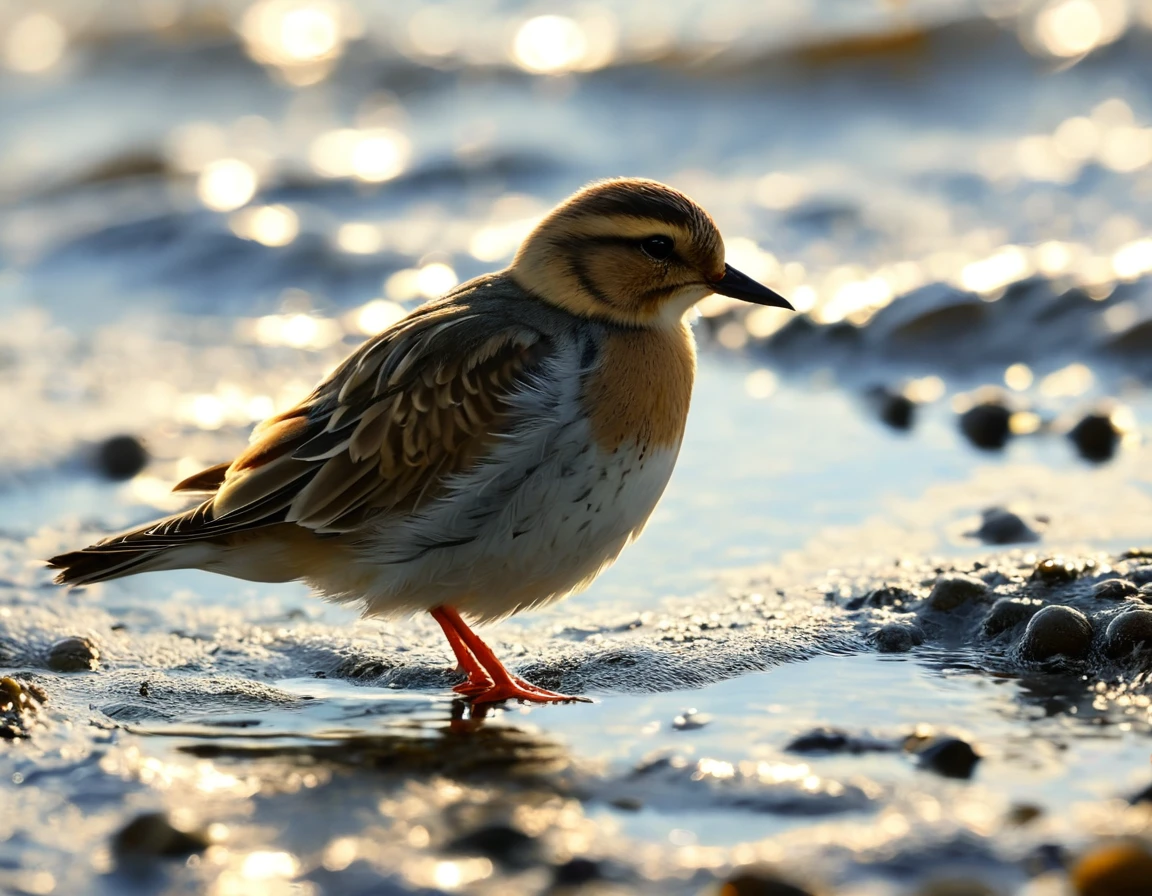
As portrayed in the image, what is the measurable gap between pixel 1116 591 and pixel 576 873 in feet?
9.48

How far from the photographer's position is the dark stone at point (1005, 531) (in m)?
6.91

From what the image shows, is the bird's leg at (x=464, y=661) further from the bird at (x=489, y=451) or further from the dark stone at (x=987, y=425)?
the dark stone at (x=987, y=425)

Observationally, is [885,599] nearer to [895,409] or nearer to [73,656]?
[895,409]

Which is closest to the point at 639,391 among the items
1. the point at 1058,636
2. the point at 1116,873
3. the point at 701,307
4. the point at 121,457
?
the point at 1058,636

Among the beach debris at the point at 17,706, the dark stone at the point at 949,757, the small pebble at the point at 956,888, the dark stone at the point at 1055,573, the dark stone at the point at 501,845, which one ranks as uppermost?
the dark stone at the point at 1055,573

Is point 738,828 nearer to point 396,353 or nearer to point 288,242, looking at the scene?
point 396,353

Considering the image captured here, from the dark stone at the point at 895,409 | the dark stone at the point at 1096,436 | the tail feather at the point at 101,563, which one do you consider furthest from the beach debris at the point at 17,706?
the dark stone at the point at 1096,436

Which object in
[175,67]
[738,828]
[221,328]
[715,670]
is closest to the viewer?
[738,828]

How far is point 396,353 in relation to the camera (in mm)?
6133

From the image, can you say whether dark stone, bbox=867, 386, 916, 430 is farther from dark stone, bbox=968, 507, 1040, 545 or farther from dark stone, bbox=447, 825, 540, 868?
dark stone, bbox=447, 825, 540, 868

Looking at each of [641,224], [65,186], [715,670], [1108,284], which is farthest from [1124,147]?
[65,186]

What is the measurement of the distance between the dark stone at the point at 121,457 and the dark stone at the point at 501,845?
16.5ft

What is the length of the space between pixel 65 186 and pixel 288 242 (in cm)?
355

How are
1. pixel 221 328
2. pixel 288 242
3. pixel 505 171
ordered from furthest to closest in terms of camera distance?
1. pixel 505 171
2. pixel 288 242
3. pixel 221 328
